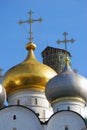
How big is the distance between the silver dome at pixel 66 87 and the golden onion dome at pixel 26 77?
1.35 m

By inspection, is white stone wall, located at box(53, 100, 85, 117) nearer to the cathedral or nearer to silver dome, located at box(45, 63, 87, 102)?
the cathedral

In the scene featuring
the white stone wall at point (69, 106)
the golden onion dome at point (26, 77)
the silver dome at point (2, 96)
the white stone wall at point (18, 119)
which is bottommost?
the white stone wall at point (18, 119)

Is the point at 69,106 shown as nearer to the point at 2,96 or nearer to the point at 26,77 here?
the point at 2,96

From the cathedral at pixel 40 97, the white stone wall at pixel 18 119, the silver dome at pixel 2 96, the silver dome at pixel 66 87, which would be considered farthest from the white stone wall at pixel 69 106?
the silver dome at pixel 2 96

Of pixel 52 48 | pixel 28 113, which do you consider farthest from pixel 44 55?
pixel 28 113

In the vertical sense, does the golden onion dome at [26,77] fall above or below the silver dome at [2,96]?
above

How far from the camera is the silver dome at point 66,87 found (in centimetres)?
1859

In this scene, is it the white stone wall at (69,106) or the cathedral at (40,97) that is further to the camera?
the white stone wall at (69,106)

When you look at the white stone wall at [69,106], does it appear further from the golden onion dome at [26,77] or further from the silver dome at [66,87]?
the golden onion dome at [26,77]

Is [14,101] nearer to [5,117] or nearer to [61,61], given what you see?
[5,117]

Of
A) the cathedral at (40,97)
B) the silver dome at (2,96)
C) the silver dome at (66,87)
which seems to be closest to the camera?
the cathedral at (40,97)

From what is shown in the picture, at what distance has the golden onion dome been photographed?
66.7ft

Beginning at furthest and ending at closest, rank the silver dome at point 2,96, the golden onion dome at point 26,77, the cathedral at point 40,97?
the golden onion dome at point 26,77 → the silver dome at point 2,96 → the cathedral at point 40,97

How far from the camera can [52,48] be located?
A: 44.4 metres
